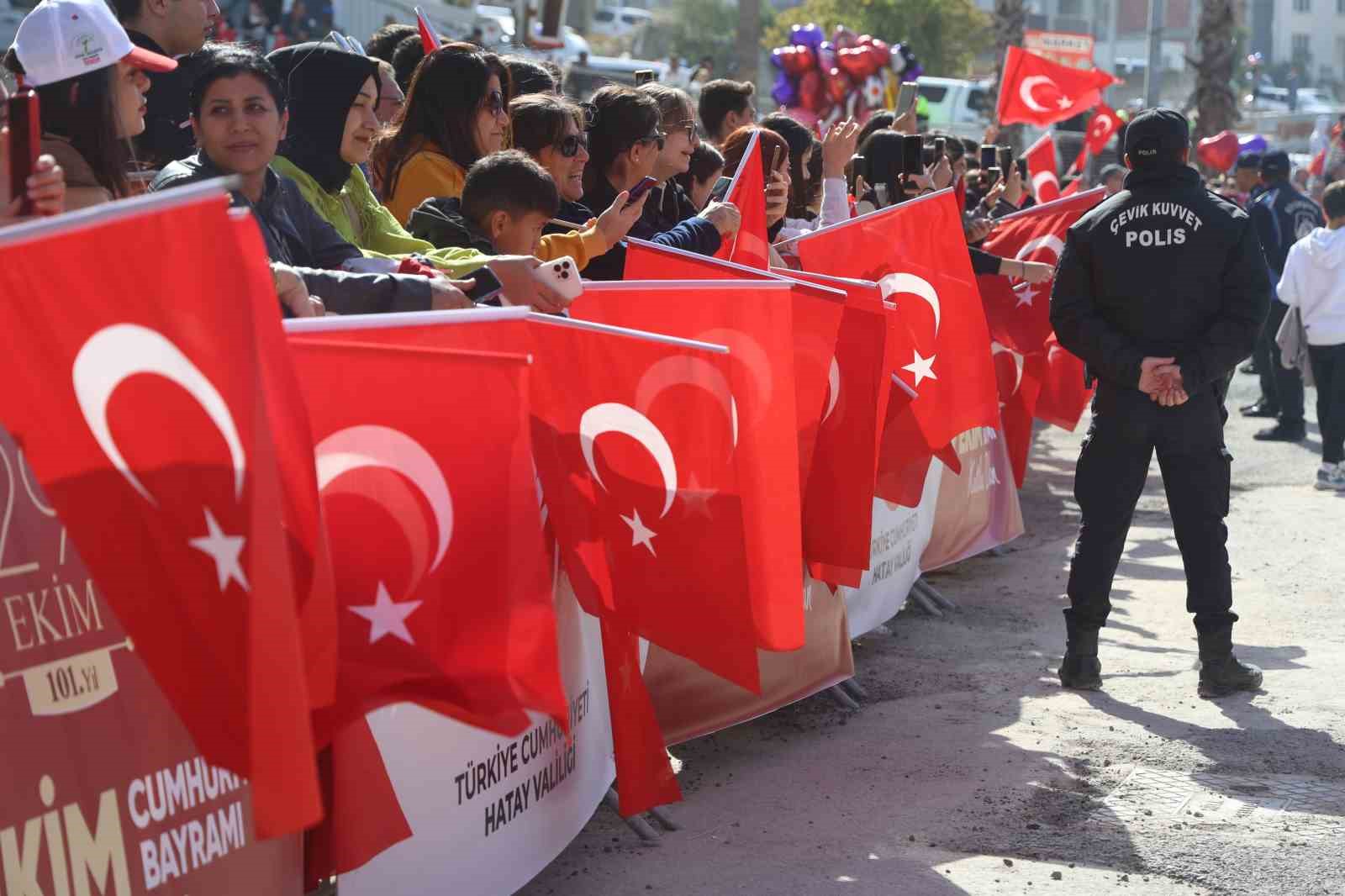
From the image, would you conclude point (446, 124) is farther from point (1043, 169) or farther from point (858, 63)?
point (858, 63)

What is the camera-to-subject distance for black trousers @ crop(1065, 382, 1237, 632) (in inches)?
261

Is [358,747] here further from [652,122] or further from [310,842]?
[652,122]

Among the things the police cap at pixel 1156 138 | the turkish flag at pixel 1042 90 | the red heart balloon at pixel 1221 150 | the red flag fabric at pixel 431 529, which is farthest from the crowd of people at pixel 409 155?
the red heart balloon at pixel 1221 150

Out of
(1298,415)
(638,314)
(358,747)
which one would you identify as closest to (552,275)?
(638,314)

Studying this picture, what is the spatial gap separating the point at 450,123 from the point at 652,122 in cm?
78

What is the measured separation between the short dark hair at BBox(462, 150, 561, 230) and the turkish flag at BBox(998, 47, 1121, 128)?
37.1 feet

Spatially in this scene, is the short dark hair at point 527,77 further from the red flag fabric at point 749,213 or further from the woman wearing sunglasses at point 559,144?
the red flag fabric at point 749,213

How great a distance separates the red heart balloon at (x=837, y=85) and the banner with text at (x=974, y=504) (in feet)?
37.9

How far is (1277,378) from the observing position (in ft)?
45.9

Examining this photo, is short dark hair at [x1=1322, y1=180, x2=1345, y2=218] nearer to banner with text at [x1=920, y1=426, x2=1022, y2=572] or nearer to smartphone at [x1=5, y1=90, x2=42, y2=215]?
banner with text at [x1=920, y1=426, x2=1022, y2=572]

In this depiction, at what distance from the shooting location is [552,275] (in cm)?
459

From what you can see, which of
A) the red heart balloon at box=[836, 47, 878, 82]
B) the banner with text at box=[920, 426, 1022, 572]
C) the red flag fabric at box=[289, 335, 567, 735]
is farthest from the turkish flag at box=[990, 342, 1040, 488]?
the red heart balloon at box=[836, 47, 878, 82]

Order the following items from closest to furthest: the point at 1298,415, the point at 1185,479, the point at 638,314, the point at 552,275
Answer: the point at 552,275
the point at 638,314
the point at 1185,479
the point at 1298,415

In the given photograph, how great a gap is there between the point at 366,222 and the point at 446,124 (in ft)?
2.52
